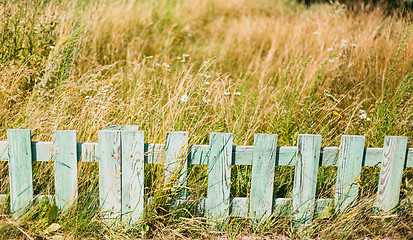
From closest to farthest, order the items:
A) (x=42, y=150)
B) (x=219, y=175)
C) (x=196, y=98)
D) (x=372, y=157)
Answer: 1. (x=42, y=150)
2. (x=219, y=175)
3. (x=372, y=157)
4. (x=196, y=98)

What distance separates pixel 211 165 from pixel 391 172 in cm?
134

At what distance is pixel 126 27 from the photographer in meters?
5.21

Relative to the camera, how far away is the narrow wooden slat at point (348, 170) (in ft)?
7.78

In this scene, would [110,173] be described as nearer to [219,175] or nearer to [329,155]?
[219,175]

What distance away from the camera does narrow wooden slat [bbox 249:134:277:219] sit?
2300 mm

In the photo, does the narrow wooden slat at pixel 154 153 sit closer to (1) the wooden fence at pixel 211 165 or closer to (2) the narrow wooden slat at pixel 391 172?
(1) the wooden fence at pixel 211 165

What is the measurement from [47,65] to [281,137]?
2480mm

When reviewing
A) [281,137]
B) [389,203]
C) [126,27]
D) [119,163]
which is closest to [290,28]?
[126,27]

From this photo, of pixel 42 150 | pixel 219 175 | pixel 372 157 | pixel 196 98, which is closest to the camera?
pixel 42 150

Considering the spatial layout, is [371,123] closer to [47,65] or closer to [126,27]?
[47,65]

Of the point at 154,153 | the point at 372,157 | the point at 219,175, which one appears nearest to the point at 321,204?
the point at 372,157

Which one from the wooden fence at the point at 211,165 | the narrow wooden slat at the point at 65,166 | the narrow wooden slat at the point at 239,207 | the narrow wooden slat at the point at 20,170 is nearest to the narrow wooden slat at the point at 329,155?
the wooden fence at the point at 211,165

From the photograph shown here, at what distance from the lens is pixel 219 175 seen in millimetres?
2334

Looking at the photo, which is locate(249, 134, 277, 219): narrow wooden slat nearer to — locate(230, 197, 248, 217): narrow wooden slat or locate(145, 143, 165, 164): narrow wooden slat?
locate(230, 197, 248, 217): narrow wooden slat
